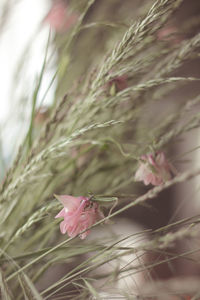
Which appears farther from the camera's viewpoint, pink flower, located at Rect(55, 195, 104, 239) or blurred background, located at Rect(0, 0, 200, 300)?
blurred background, located at Rect(0, 0, 200, 300)

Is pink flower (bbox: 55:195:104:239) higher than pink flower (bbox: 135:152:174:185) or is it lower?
higher

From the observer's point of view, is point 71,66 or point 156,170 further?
point 71,66

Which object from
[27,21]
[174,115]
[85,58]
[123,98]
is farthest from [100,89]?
[27,21]

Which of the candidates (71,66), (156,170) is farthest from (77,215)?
(71,66)

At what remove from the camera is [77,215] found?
31 cm

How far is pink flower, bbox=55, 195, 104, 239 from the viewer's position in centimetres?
31

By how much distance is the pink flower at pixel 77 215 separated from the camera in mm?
312

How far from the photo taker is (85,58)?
0.70 m

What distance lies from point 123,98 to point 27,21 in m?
1.30

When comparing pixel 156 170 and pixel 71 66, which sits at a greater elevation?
pixel 71 66

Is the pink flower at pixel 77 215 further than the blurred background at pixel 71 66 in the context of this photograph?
No

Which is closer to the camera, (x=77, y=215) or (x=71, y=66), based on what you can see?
(x=77, y=215)

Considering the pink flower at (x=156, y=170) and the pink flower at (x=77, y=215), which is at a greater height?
the pink flower at (x=77, y=215)

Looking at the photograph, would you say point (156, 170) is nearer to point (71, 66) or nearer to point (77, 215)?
point (77, 215)
